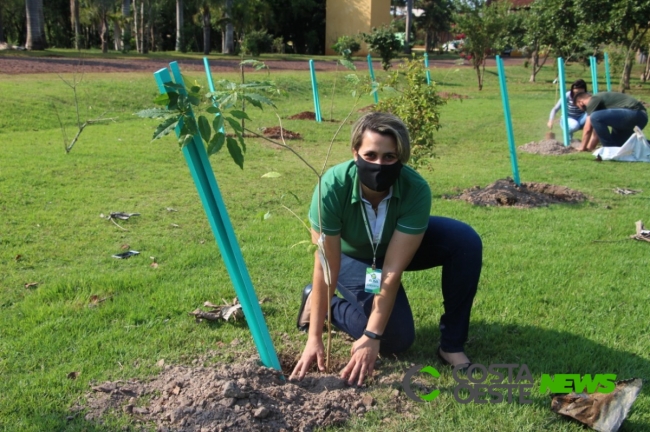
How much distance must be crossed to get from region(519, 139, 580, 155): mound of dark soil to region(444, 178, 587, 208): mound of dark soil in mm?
3366

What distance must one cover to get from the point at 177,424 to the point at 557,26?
80.4 feet

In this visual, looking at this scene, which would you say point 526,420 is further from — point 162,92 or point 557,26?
point 557,26

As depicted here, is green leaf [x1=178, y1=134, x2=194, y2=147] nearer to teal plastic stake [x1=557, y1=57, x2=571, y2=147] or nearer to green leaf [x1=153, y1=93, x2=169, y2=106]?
green leaf [x1=153, y1=93, x2=169, y2=106]

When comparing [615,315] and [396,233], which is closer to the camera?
[396,233]

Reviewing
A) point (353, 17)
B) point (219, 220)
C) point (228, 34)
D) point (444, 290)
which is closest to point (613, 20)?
point (444, 290)

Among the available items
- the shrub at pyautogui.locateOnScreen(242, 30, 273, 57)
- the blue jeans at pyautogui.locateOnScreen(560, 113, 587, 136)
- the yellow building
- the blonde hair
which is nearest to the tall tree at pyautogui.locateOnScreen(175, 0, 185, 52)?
the shrub at pyautogui.locateOnScreen(242, 30, 273, 57)

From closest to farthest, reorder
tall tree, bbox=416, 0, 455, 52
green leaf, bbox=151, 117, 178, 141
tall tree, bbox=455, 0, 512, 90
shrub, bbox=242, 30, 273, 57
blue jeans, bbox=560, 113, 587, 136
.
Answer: green leaf, bbox=151, 117, 178, 141
blue jeans, bbox=560, 113, 587, 136
tall tree, bbox=455, 0, 512, 90
shrub, bbox=242, 30, 273, 57
tall tree, bbox=416, 0, 455, 52

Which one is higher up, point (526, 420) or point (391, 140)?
point (391, 140)

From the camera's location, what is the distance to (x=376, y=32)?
23.9 m

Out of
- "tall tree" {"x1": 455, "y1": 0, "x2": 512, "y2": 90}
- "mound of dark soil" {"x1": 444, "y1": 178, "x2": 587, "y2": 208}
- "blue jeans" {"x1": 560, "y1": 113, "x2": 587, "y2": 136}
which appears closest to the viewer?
"mound of dark soil" {"x1": 444, "y1": 178, "x2": 587, "y2": 208}

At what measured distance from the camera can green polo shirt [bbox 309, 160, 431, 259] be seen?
279 centimetres

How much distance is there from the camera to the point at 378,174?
269 cm

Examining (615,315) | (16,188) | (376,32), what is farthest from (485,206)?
(376,32)

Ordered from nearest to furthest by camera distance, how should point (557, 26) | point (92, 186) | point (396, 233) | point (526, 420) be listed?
point (526, 420) < point (396, 233) < point (92, 186) < point (557, 26)
